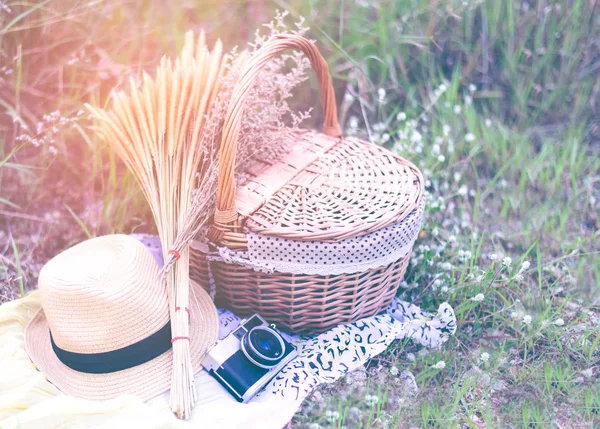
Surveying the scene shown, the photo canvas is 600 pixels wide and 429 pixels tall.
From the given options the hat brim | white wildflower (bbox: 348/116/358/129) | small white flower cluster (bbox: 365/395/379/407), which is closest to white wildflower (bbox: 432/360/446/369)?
small white flower cluster (bbox: 365/395/379/407)

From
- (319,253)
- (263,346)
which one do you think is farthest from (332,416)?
(319,253)

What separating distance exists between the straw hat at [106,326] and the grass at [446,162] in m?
0.46

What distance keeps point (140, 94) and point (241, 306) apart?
0.77 metres

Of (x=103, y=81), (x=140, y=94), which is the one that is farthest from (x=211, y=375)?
(x=103, y=81)

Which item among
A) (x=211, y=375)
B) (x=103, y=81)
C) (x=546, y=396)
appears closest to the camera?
(x=211, y=375)

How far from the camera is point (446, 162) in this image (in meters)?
2.51

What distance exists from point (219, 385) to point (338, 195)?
67 centimetres

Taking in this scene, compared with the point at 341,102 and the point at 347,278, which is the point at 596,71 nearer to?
the point at 341,102

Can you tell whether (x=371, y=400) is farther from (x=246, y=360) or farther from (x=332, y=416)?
(x=246, y=360)

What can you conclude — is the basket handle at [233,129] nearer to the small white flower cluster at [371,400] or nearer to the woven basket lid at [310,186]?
the woven basket lid at [310,186]

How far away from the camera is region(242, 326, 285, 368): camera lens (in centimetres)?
166

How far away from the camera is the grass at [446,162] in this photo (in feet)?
5.97

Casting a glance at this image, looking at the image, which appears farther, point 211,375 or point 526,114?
point 526,114

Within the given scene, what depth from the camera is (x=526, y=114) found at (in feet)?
9.25
